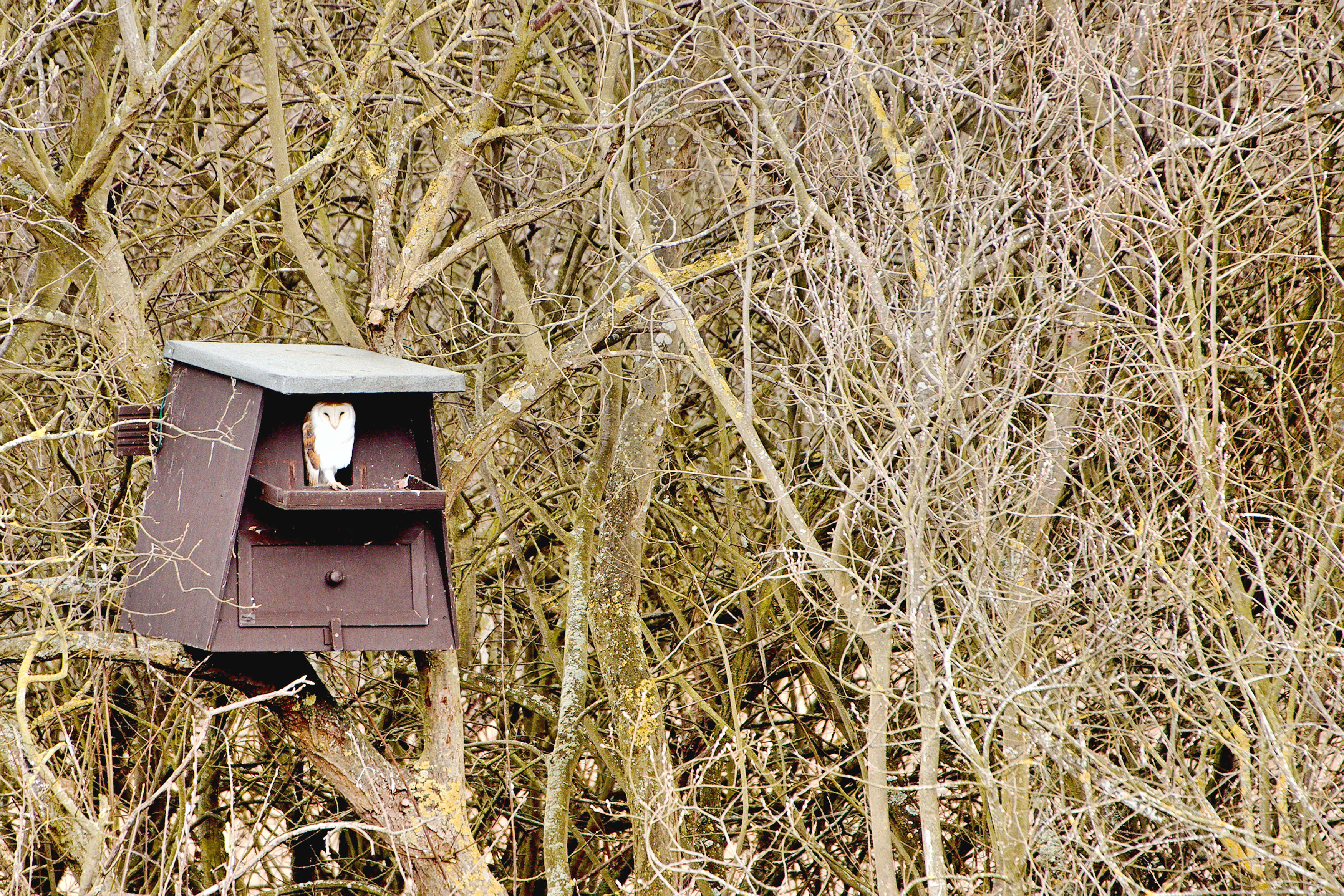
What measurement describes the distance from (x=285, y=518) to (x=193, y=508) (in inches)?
9.5

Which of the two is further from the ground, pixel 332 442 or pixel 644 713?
pixel 332 442

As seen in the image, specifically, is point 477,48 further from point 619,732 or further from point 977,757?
point 977,757

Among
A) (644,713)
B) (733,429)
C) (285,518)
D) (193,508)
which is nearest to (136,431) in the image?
(193,508)

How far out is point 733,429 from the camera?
16.2ft

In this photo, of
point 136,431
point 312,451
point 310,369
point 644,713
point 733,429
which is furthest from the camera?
point 733,429

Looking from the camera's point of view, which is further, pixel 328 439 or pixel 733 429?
pixel 733 429

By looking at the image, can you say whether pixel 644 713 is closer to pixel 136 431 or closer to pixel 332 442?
pixel 332 442

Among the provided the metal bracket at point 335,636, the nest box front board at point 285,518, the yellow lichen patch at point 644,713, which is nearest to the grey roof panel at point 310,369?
the nest box front board at point 285,518

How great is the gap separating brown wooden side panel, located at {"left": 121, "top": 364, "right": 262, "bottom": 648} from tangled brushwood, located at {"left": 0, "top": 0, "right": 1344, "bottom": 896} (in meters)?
0.14

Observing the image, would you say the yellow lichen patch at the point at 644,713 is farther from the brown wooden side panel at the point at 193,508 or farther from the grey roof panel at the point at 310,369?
the brown wooden side panel at the point at 193,508

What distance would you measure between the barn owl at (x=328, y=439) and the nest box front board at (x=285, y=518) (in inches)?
1.6

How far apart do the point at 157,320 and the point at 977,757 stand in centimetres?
278

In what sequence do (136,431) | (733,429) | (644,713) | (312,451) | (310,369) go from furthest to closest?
(733,429)
(644,713)
(136,431)
(312,451)
(310,369)

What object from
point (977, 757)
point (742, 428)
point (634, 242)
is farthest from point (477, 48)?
point (977, 757)
